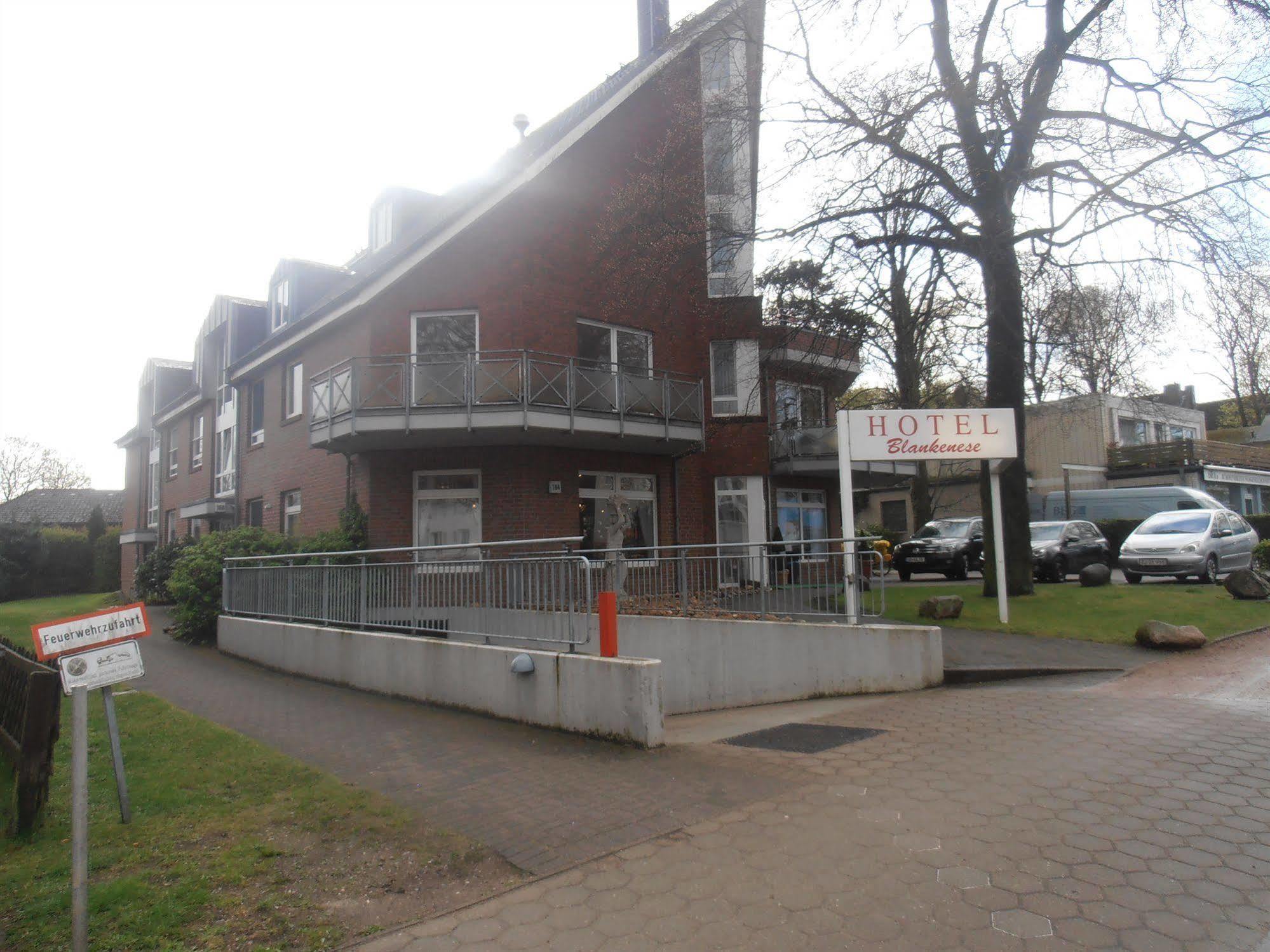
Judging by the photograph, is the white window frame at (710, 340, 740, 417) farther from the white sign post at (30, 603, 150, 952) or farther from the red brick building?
the white sign post at (30, 603, 150, 952)

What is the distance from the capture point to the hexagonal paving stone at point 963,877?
3.80 m

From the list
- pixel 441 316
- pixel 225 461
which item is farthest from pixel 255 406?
pixel 441 316

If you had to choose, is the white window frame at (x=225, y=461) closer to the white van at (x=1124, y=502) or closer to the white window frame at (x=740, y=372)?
the white window frame at (x=740, y=372)

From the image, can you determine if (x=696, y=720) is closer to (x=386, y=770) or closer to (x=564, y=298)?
(x=386, y=770)

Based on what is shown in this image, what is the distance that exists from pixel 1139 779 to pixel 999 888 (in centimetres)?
208

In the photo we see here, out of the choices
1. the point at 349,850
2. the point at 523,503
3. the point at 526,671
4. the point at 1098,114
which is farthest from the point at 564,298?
the point at 349,850

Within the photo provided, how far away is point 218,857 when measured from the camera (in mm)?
4543

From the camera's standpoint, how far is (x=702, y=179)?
1641 centimetres

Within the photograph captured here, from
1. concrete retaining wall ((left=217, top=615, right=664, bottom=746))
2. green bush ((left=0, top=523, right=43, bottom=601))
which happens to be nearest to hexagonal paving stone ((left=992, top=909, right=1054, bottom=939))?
concrete retaining wall ((left=217, top=615, right=664, bottom=746))

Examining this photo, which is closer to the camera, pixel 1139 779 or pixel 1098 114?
pixel 1139 779

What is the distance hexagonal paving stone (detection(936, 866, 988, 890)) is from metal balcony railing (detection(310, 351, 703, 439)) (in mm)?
11346

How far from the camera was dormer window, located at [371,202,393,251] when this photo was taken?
19578mm

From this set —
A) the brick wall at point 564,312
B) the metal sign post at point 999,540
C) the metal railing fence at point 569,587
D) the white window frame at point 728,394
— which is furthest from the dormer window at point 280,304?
the metal sign post at point 999,540

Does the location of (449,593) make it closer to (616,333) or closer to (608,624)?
(608,624)
